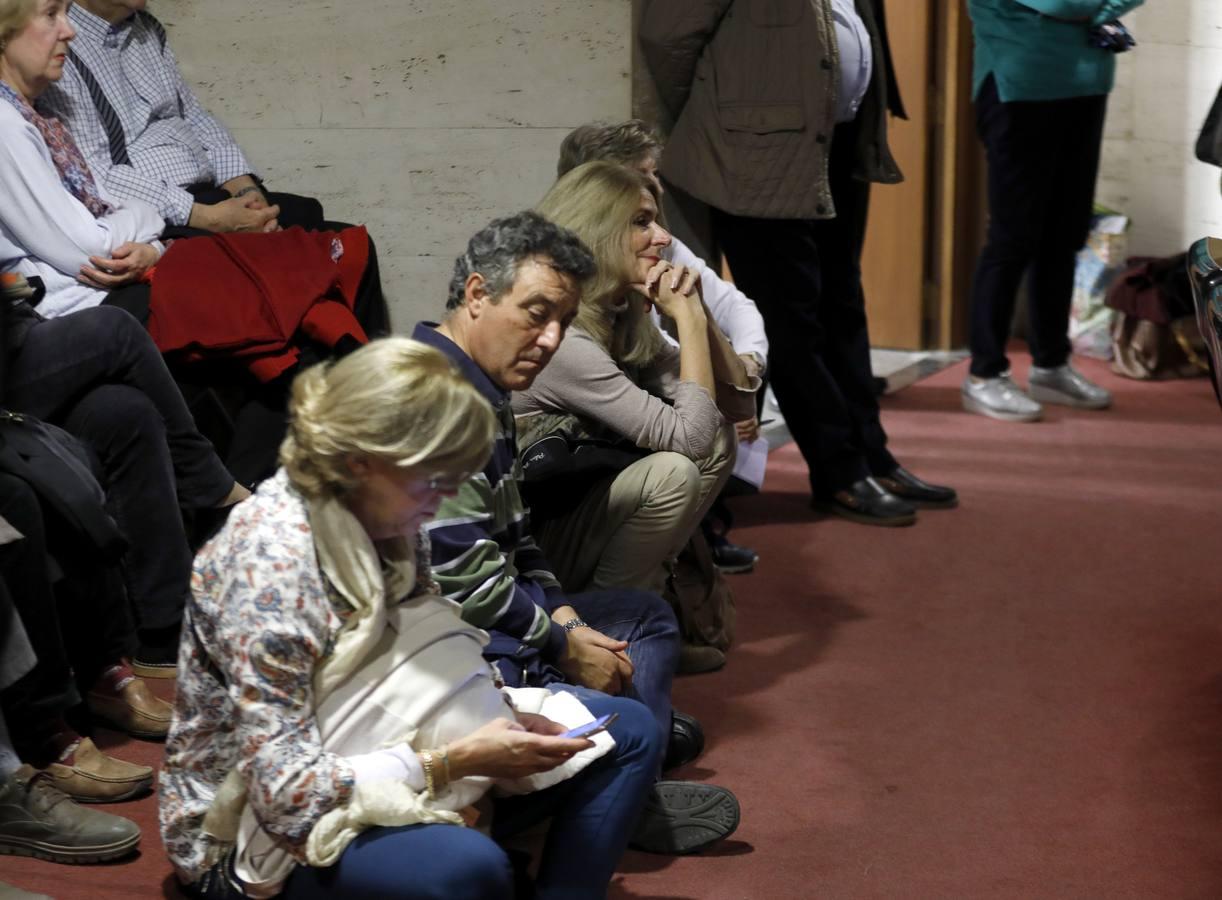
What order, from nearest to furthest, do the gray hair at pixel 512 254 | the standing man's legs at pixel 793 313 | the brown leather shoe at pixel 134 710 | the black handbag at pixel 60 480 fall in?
1. the gray hair at pixel 512 254
2. the black handbag at pixel 60 480
3. the brown leather shoe at pixel 134 710
4. the standing man's legs at pixel 793 313

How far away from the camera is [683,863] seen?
245cm

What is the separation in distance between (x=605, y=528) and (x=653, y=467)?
0.44 feet

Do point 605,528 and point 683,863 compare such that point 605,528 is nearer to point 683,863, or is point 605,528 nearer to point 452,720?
point 683,863

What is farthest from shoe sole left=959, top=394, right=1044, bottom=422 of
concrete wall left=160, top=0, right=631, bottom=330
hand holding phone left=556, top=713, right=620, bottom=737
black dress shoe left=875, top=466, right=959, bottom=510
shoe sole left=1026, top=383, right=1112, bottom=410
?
hand holding phone left=556, top=713, right=620, bottom=737

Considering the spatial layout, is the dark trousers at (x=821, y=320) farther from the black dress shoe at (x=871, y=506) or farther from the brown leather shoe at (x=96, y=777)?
the brown leather shoe at (x=96, y=777)

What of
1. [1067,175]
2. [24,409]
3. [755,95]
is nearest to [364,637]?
[24,409]

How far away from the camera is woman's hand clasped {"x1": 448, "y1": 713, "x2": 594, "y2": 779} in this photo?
181 centimetres

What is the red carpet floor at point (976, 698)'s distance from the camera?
2.44 m

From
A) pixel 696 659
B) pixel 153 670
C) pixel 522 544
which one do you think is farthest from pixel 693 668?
pixel 153 670

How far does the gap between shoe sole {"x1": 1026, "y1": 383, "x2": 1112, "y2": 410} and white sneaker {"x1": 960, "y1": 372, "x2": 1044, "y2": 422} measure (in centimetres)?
11

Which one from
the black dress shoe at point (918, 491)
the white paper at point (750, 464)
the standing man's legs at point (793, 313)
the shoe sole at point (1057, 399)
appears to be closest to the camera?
the white paper at point (750, 464)

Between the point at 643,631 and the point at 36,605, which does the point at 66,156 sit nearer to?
the point at 36,605

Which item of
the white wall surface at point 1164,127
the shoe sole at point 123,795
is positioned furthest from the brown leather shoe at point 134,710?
the white wall surface at point 1164,127

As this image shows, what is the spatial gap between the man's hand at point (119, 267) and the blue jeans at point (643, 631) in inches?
48.6
